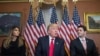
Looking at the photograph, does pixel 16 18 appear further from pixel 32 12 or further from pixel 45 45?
pixel 45 45

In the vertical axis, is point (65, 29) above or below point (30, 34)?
above

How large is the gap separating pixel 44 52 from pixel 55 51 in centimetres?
21

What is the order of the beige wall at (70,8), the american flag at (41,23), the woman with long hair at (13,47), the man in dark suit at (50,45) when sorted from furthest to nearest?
the beige wall at (70,8), the american flag at (41,23), the woman with long hair at (13,47), the man in dark suit at (50,45)

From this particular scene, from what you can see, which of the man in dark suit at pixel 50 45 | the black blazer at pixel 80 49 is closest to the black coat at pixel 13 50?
the man in dark suit at pixel 50 45

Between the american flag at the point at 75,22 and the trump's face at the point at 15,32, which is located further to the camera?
the american flag at the point at 75,22

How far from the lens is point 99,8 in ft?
18.3

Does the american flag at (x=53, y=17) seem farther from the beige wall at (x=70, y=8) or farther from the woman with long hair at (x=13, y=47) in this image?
the woman with long hair at (x=13, y=47)

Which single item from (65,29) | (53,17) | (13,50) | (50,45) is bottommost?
(13,50)

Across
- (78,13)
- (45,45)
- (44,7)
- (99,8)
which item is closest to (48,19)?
(44,7)

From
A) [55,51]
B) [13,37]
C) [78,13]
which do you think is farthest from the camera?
[78,13]

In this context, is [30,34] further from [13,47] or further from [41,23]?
[13,47]

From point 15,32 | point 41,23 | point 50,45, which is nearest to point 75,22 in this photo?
point 41,23

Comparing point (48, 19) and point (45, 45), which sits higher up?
point (48, 19)

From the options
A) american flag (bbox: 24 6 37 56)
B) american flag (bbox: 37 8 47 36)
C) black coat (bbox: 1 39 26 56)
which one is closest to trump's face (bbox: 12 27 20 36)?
black coat (bbox: 1 39 26 56)
